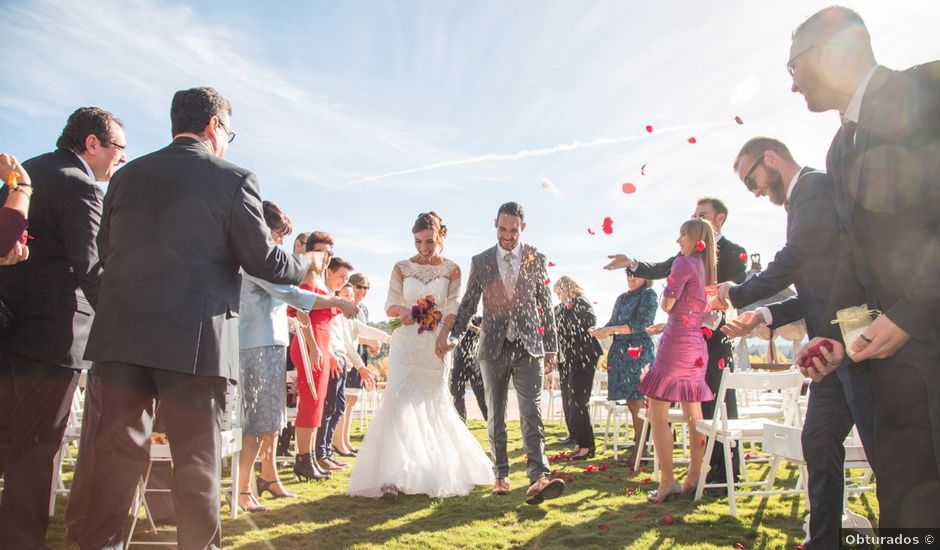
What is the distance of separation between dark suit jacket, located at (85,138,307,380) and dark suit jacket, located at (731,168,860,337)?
245cm

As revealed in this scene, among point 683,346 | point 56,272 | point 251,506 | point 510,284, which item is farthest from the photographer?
point 510,284

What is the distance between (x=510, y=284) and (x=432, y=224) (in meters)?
1.28

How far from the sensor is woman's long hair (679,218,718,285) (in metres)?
5.44

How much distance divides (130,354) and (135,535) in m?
2.46

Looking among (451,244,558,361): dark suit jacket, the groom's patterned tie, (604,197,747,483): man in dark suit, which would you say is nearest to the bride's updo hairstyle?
(451,244,558,361): dark suit jacket

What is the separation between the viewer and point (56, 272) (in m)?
3.42

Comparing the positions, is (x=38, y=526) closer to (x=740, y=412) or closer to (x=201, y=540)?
(x=201, y=540)

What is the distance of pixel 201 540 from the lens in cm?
256

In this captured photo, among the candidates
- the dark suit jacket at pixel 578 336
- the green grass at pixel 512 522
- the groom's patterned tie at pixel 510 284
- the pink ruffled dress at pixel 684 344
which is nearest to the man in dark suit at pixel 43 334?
the green grass at pixel 512 522

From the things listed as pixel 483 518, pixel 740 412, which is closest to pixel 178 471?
pixel 483 518

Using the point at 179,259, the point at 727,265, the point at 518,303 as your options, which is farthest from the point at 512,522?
the point at 179,259

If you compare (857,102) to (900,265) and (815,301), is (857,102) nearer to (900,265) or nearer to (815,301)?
(900,265)

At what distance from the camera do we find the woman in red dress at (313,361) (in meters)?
6.08

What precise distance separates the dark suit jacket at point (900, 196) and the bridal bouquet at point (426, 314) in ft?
15.3
